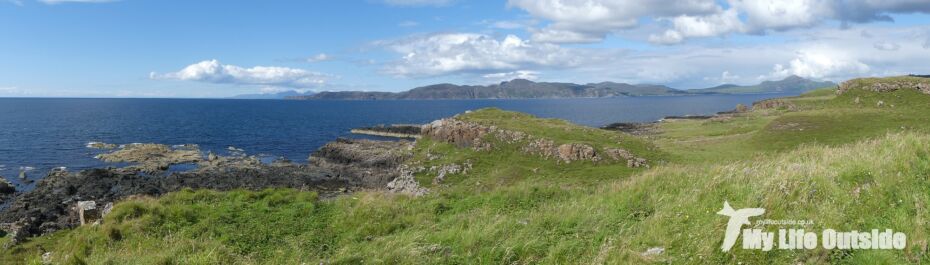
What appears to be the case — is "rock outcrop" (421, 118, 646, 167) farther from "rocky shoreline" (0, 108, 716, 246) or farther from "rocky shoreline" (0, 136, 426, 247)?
"rocky shoreline" (0, 136, 426, 247)

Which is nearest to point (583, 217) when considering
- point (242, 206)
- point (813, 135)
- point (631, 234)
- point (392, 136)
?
point (631, 234)

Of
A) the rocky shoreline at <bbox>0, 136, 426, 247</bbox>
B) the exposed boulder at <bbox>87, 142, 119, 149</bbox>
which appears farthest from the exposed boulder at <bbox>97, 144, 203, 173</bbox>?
the exposed boulder at <bbox>87, 142, 119, 149</bbox>

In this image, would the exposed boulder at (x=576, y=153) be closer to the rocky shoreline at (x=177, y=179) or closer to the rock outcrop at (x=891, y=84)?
the rocky shoreline at (x=177, y=179)

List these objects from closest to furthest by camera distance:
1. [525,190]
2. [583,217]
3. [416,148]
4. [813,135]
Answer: [583,217] → [525,190] → [813,135] → [416,148]

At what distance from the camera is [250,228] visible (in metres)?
16.0

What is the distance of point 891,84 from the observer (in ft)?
245

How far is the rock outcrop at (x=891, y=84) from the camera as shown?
71500 mm

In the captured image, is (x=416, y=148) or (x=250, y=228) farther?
(x=416, y=148)

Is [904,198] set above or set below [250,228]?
above

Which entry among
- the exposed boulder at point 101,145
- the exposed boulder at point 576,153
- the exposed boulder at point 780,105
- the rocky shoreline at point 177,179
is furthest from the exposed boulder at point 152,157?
the exposed boulder at point 780,105

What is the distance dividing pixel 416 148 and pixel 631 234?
5078 centimetres

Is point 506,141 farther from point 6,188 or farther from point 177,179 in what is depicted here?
point 6,188

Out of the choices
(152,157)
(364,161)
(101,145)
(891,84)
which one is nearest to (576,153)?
(364,161)

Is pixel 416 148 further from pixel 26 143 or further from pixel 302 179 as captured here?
pixel 26 143
